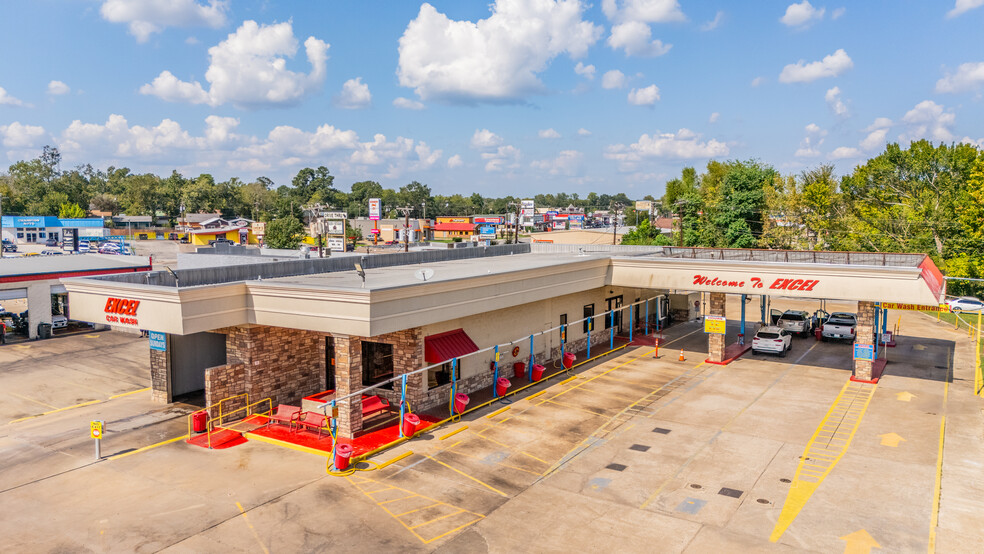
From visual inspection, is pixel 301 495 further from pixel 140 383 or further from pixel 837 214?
pixel 837 214

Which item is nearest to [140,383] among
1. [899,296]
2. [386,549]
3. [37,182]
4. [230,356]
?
[230,356]

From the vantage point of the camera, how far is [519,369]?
29.7 m

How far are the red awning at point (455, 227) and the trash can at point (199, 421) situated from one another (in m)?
126

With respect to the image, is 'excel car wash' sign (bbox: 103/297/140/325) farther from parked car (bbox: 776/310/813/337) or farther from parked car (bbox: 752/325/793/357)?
parked car (bbox: 776/310/813/337)

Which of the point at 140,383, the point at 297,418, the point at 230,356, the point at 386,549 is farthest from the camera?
the point at 140,383

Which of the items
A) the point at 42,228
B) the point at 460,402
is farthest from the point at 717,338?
the point at 42,228

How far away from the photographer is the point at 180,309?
20359 millimetres

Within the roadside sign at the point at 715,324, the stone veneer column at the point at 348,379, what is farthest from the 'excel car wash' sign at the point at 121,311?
the roadside sign at the point at 715,324

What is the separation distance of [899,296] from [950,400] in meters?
4.74

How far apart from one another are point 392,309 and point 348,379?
9.01 feet

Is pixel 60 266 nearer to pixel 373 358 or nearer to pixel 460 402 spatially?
pixel 373 358

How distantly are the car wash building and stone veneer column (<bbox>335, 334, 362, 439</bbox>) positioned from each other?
0.05 meters

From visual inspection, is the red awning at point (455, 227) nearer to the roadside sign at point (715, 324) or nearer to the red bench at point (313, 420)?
the roadside sign at point (715, 324)

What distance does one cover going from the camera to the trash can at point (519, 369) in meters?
29.7
